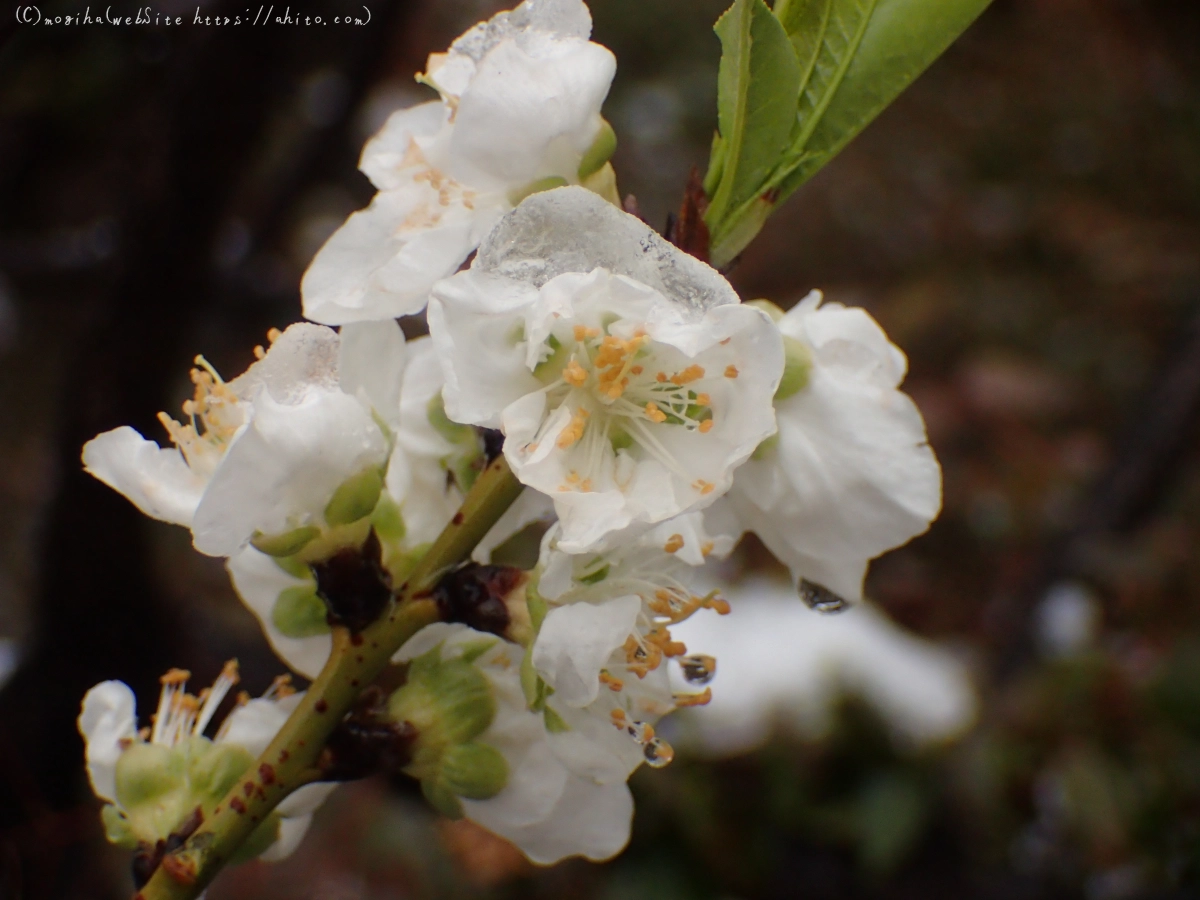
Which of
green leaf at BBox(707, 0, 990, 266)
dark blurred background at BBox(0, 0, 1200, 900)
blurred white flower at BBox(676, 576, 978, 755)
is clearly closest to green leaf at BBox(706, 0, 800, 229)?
green leaf at BBox(707, 0, 990, 266)

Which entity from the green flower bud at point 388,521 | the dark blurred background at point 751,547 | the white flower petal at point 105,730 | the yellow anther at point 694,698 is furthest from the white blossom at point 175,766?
the dark blurred background at point 751,547

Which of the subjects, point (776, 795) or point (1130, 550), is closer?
point (776, 795)

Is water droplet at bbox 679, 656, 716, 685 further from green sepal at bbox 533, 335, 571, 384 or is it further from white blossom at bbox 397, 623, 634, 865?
green sepal at bbox 533, 335, 571, 384

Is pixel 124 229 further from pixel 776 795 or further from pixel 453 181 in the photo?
pixel 776 795

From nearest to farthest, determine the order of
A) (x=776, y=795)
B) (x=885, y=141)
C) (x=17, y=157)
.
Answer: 1. (x=776, y=795)
2. (x=17, y=157)
3. (x=885, y=141)

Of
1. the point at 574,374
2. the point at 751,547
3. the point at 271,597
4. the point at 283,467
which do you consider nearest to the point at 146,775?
the point at 271,597

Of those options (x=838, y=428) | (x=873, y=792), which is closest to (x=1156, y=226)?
(x=873, y=792)
